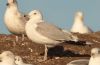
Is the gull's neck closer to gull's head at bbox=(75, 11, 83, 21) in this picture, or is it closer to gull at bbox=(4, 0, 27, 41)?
gull at bbox=(4, 0, 27, 41)

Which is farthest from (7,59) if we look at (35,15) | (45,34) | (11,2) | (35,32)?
(11,2)

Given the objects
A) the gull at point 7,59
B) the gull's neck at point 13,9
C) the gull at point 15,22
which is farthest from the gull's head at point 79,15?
the gull at point 7,59

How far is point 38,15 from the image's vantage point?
2169 centimetres

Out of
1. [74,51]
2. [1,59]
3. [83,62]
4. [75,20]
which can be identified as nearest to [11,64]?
[1,59]

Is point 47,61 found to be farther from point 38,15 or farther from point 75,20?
point 75,20

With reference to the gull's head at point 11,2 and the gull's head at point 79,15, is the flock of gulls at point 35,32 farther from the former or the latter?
the gull's head at point 79,15

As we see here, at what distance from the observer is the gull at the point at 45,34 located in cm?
2088

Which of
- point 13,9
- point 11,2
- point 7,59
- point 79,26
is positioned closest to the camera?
point 7,59

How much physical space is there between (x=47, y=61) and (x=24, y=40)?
4044 mm

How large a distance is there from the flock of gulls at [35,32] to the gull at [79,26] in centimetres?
608

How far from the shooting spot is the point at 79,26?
31.1 meters

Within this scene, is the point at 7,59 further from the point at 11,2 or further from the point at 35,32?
the point at 11,2

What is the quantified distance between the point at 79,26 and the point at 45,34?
10.3 metres

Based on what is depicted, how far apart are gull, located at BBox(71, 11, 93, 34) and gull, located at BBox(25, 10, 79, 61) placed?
345 inches
